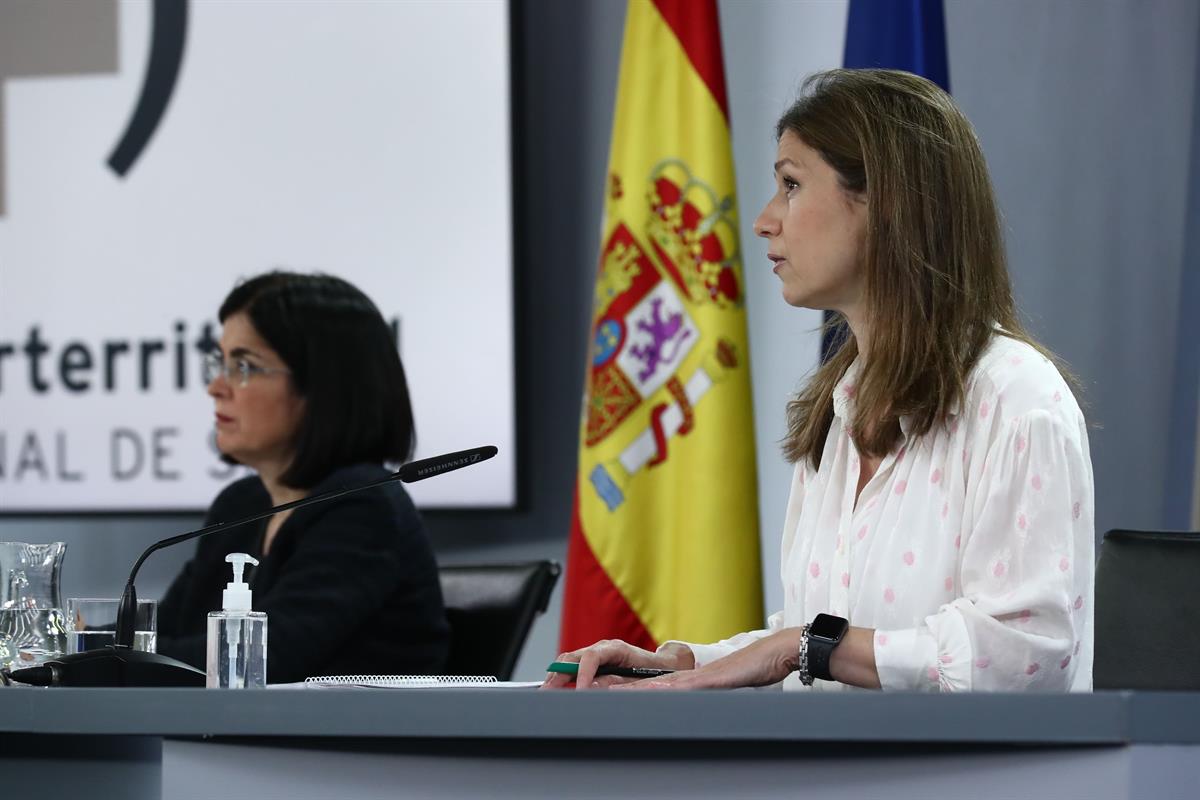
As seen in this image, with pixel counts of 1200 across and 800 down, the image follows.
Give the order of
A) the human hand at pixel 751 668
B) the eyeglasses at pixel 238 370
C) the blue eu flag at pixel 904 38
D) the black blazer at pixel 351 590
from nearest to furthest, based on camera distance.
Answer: the human hand at pixel 751 668 < the black blazer at pixel 351 590 < the eyeglasses at pixel 238 370 < the blue eu flag at pixel 904 38

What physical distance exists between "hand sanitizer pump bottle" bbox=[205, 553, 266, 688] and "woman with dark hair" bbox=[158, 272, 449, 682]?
792 millimetres

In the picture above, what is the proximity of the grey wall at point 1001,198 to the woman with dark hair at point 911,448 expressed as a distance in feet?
5.03

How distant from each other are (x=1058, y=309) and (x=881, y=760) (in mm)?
2439

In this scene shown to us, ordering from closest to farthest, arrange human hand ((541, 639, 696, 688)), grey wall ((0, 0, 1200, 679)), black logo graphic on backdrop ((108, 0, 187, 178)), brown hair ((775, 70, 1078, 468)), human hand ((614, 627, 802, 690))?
1. human hand ((614, 627, 802, 690))
2. human hand ((541, 639, 696, 688))
3. brown hair ((775, 70, 1078, 468))
4. grey wall ((0, 0, 1200, 679))
5. black logo graphic on backdrop ((108, 0, 187, 178))

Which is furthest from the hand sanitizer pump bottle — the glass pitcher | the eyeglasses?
the eyeglasses

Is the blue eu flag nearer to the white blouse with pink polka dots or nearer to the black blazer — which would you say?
the black blazer

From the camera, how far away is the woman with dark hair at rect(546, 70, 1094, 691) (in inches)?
56.7

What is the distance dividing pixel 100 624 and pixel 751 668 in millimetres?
774

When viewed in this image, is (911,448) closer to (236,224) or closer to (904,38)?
(904,38)

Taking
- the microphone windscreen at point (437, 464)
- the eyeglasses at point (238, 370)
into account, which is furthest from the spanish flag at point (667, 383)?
the microphone windscreen at point (437, 464)

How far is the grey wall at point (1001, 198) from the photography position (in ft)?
10.6

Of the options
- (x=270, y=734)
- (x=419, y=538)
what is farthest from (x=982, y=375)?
(x=419, y=538)

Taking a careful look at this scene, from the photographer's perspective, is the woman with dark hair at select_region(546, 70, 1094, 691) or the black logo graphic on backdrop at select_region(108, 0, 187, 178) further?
the black logo graphic on backdrop at select_region(108, 0, 187, 178)

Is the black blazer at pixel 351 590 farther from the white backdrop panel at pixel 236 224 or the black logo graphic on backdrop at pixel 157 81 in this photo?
the black logo graphic on backdrop at pixel 157 81
